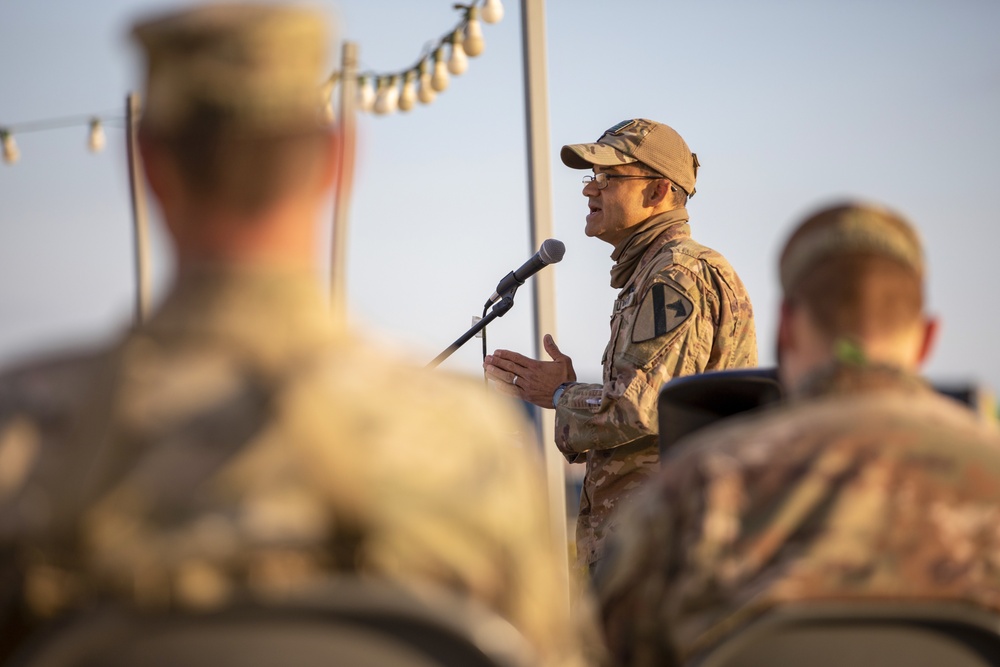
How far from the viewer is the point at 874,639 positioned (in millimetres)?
1619

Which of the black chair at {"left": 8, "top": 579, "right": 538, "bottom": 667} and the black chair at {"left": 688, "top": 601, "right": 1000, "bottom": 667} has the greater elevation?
the black chair at {"left": 8, "top": 579, "right": 538, "bottom": 667}

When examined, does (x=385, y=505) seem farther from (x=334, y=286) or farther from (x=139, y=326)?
(x=334, y=286)

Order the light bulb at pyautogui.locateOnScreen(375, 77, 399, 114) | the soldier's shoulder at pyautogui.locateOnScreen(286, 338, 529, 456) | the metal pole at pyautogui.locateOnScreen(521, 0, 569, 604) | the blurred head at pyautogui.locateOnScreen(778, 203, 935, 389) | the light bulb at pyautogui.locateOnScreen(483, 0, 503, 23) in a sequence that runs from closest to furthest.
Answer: the soldier's shoulder at pyautogui.locateOnScreen(286, 338, 529, 456), the blurred head at pyautogui.locateOnScreen(778, 203, 935, 389), the metal pole at pyautogui.locateOnScreen(521, 0, 569, 604), the light bulb at pyautogui.locateOnScreen(483, 0, 503, 23), the light bulb at pyautogui.locateOnScreen(375, 77, 399, 114)

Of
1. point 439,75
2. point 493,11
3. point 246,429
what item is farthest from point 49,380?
point 439,75

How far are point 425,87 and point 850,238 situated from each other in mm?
5242

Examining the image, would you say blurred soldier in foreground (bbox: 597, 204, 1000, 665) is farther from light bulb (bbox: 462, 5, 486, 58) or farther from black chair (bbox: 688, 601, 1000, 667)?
light bulb (bbox: 462, 5, 486, 58)

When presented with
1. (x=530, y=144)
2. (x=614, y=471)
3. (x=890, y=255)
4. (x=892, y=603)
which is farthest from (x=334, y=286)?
(x=892, y=603)

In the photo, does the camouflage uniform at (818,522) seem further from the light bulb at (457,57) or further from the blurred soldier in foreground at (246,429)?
the light bulb at (457,57)

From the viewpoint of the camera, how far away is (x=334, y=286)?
198 inches

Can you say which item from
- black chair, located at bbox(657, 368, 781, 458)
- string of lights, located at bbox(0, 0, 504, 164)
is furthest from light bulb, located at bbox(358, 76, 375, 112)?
black chair, located at bbox(657, 368, 781, 458)

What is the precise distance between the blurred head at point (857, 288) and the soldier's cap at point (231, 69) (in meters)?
0.87

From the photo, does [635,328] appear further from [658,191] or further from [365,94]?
[365,94]

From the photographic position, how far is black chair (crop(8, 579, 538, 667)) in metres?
1.32

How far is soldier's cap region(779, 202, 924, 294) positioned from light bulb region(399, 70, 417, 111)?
524 centimetres
